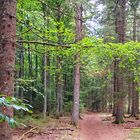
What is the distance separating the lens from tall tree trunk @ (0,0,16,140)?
4.33 m

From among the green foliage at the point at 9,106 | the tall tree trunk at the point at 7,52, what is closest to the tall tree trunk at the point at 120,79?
the tall tree trunk at the point at 7,52

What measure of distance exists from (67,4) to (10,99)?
825cm

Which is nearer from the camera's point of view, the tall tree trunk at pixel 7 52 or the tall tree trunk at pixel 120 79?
the tall tree trunk at pixel 7 52

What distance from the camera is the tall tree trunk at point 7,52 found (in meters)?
4.33

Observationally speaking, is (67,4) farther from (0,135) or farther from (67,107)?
(67,107)

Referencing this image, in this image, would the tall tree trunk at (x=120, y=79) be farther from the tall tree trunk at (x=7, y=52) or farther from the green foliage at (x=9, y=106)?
the green foliage at (x=9, y=106)

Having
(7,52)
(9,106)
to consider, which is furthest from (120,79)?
(9,106)

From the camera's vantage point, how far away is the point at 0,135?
14.3ft

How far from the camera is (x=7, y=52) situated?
438 centimetres

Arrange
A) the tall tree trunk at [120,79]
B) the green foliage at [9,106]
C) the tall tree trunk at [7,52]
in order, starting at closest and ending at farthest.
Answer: the green foliage at [9,106] → the tall tree trunk at [7,52] → the tall tree trunk at [120,79]

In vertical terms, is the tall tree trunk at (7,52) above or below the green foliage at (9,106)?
above

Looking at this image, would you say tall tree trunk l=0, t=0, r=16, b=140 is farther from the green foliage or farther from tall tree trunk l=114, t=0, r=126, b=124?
tall tree trunk l=114, t=0, r=126, b=124

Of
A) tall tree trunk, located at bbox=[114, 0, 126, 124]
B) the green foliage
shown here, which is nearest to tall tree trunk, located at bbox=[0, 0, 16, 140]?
the green foliage

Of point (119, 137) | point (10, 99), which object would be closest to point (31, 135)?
point (119, 137)
